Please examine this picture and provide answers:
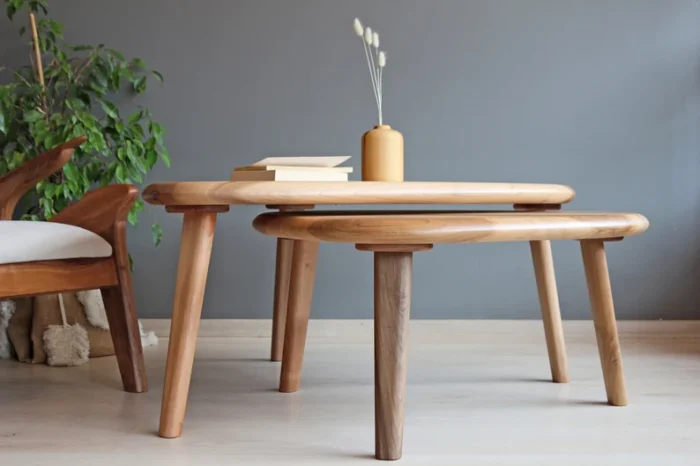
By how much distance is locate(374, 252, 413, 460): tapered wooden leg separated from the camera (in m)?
1.27

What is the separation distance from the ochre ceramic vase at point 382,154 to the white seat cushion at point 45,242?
2.02 ft

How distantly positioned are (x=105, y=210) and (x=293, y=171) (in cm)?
53

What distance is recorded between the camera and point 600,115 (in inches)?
101

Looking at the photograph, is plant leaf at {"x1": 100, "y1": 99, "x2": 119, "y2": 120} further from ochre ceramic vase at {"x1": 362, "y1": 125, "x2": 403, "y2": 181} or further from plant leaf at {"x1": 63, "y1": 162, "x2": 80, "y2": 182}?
ochre ceramic vase at {"x1": 362, "y1": 125, "x2": 403, "y2": 181}

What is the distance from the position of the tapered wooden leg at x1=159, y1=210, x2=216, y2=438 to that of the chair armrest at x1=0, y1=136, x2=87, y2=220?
528 millimetres

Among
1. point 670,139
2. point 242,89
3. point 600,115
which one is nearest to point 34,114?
point 242,89

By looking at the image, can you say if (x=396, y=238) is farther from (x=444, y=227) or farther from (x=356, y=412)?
(x=356, y=412)

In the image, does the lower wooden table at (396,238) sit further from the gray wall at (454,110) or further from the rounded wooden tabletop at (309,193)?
the gray wall at (454,110)

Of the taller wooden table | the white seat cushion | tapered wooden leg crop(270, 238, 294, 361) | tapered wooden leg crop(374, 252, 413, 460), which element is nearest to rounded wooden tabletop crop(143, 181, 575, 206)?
the taller wooden table

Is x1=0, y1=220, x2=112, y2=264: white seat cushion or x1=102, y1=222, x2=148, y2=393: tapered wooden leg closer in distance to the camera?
x1=0, y1=220, x2=112, y2=264: white seat cushion

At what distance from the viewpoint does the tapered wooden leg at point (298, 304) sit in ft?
5.83

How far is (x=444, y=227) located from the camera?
1247 mm

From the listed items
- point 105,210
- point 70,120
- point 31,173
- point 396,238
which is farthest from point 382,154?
point 70,120

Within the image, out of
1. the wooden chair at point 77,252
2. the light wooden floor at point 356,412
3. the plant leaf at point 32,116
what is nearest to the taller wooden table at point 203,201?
the light wooden floor at point 356,412
